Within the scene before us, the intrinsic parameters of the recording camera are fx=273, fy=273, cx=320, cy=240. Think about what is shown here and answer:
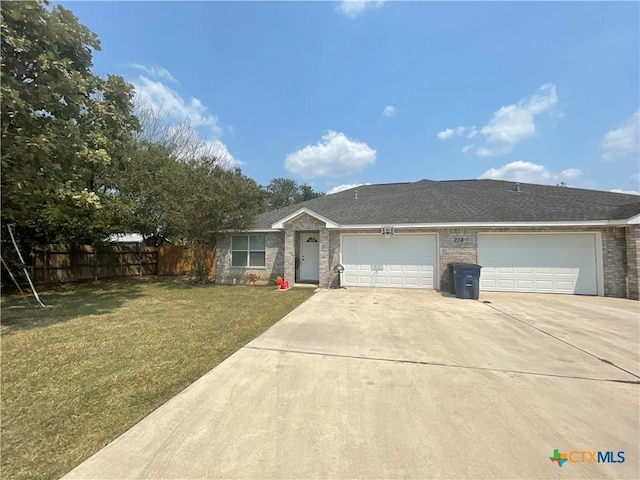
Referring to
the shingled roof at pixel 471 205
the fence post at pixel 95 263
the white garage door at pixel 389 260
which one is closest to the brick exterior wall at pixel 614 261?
the shingled roof at pixel 471 205

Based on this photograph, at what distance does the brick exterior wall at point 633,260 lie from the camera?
9062 millimetres

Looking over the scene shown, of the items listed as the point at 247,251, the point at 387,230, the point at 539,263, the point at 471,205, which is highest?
the point at 471,205

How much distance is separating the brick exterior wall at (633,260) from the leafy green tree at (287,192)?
37818 mm

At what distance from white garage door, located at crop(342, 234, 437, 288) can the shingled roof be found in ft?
2.66

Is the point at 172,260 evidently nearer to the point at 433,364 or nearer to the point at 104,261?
the point at 104,261

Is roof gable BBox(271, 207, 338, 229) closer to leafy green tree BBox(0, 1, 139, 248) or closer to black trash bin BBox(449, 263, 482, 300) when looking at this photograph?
black trash bin BBox(449, 263, 482, 300)

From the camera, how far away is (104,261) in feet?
47.7

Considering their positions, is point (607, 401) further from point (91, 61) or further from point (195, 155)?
point (195, 155)

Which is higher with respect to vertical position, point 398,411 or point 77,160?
point 77,160

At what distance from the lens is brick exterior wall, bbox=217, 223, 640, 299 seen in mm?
9367

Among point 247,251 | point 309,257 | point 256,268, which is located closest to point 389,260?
point 309,257

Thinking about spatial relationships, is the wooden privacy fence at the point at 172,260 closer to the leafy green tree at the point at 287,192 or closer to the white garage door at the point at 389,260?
the white garage door at the point at 389,260

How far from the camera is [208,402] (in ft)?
9.75

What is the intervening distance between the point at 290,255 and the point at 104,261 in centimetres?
1047
